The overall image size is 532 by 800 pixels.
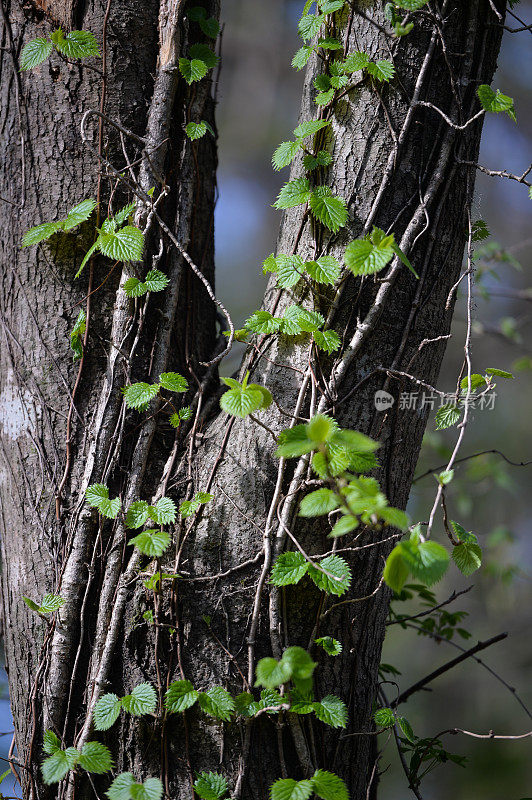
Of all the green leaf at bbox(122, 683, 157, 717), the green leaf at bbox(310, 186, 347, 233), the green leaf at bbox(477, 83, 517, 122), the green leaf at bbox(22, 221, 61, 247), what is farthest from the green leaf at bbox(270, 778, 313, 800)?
the green leaf at bbox(477, 83, 517, 122)

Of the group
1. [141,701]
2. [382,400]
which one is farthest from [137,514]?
[382,400]

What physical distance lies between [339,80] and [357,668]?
125cm

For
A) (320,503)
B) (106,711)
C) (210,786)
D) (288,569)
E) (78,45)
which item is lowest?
(210,786)

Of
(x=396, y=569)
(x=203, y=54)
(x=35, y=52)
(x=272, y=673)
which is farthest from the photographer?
(x=203, y=54)

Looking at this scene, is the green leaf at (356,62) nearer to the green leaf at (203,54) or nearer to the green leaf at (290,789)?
the green leaf at (203,54)

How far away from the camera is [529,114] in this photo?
567 cm

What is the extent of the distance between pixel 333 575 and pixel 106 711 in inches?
21.0

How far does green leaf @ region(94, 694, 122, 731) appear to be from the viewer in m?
1.13

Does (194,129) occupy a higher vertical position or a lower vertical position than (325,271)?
higher

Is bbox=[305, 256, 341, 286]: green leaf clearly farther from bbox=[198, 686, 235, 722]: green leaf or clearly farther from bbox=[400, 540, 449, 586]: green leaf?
bbox=[198, 686, 235, 722]: green leaf

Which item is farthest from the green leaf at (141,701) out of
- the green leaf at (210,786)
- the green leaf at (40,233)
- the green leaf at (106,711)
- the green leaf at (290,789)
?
the green leaf at (40,233)

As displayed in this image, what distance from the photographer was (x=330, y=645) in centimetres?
116

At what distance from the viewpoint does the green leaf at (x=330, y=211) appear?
3.78ft

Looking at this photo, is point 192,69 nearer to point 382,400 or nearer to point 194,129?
point 194,129
